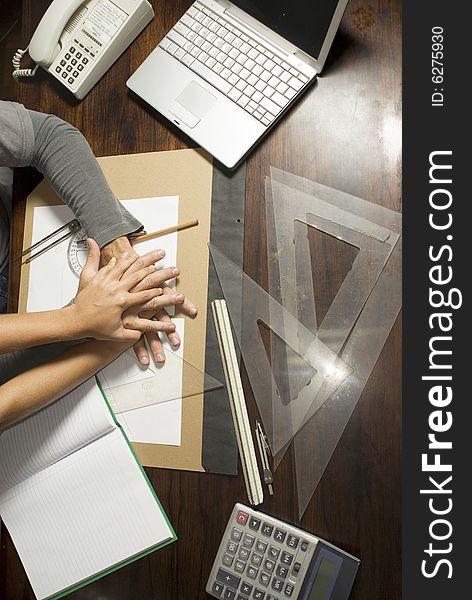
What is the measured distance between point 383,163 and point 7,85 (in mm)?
1209

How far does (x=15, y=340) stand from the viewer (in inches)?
36.0

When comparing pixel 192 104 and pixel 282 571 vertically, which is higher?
pixel 192 104

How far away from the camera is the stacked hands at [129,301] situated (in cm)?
93

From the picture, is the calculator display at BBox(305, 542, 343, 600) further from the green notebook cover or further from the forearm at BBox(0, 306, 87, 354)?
the forearm at BBox(0, 306, 87, 354)

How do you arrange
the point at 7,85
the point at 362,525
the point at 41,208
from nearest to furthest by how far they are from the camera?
the point at 362,525, the point at 41,208, the point at 7,85

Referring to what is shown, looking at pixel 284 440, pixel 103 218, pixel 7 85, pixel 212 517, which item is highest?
pixel 7 85

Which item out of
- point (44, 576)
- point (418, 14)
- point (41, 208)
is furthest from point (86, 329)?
→ point (418, 14)

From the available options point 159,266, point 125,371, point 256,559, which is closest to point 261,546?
point 256,559

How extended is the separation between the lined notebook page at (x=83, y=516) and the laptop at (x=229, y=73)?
1.63 feet

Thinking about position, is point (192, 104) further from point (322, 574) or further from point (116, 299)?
point (322, 574)

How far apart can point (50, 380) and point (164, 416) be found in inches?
7.0

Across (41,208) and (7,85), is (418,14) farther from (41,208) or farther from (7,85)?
(7,85)

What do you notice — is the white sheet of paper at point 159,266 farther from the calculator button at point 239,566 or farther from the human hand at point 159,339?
the calculator button at point 239,566

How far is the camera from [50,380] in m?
0.93
